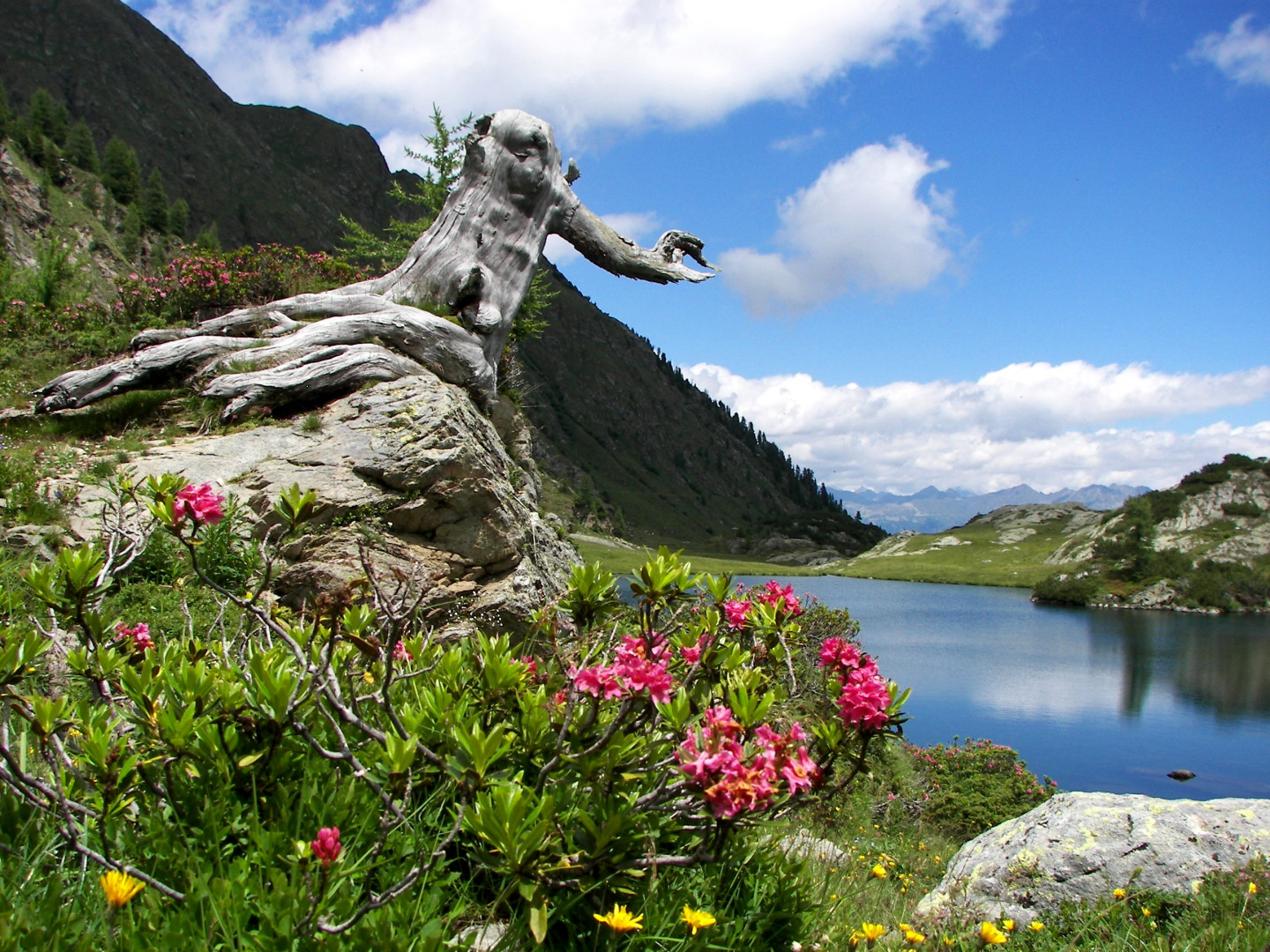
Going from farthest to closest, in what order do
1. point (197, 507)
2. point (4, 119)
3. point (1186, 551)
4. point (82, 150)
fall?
1. point (82, 150)
2. point (1186, 551)
3. point (4, 119)
4. point (197, 507)

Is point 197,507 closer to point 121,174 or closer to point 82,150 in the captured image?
point 121,174

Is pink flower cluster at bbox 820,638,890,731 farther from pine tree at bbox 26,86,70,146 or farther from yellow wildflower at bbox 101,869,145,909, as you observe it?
pine tree at bbox 26,86,70,146

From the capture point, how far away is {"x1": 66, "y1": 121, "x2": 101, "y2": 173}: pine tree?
107 m

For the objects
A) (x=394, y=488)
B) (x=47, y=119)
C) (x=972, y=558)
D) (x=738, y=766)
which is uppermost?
(x=47, y=119)

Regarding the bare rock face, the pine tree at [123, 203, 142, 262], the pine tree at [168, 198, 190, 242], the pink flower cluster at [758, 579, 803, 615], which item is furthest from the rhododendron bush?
the pine tree at [168, 198, 190, 242]

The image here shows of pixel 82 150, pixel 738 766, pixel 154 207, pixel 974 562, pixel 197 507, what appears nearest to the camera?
pixel 738 766

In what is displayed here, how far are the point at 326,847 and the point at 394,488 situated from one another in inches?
233

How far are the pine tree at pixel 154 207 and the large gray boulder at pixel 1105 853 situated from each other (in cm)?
13212

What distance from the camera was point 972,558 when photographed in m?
154

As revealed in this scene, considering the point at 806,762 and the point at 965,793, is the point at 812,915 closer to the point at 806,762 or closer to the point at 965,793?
the point at 806,762

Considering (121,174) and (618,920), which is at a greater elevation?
(121,174)

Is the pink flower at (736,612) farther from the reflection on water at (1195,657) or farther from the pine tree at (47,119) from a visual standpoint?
the pine tree at (47,119)

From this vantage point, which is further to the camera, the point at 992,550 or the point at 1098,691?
the point at 992,550

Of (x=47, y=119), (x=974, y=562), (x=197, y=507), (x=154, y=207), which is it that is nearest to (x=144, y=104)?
(x=47, y=119)
